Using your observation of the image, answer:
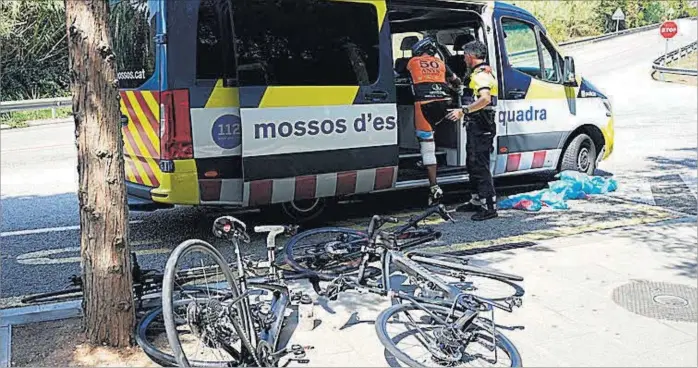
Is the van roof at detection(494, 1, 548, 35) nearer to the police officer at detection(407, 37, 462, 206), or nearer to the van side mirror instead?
the van side mirror

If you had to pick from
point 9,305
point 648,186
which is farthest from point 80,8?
point 648,186

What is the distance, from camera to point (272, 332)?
378 cm

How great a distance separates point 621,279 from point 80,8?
418 centimetres

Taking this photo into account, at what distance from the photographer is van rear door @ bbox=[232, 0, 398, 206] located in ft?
19.2

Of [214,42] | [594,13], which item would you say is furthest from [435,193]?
[594,13]

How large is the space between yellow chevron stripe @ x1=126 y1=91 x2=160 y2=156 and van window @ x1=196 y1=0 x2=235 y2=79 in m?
0.61

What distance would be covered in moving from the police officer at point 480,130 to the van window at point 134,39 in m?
3.23

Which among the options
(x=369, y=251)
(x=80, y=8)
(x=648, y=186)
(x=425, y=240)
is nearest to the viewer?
(x=80, y=8)

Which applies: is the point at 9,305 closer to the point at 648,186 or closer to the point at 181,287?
the point at 181,287

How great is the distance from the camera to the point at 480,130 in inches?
280

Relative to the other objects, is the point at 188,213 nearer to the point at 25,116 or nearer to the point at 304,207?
the point at 304,207

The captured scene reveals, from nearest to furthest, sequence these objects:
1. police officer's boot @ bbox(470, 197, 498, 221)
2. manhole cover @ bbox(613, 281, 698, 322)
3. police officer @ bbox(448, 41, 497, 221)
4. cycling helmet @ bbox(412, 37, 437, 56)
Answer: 1. manhole cover @ bbox(613, 281, 698, 322)
2. police officer @ bbox(448, 41, 497, 221)
3. police officer's boot @ bbox(470, 197, 498, 221)
4. cycling helmet @ bbox(412, 37, 437, 56)

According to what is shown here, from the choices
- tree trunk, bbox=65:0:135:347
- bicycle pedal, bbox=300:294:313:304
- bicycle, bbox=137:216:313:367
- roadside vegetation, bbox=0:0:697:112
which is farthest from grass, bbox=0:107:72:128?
bicycle, bbox=137:216:313:367

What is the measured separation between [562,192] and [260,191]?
3899 mm
